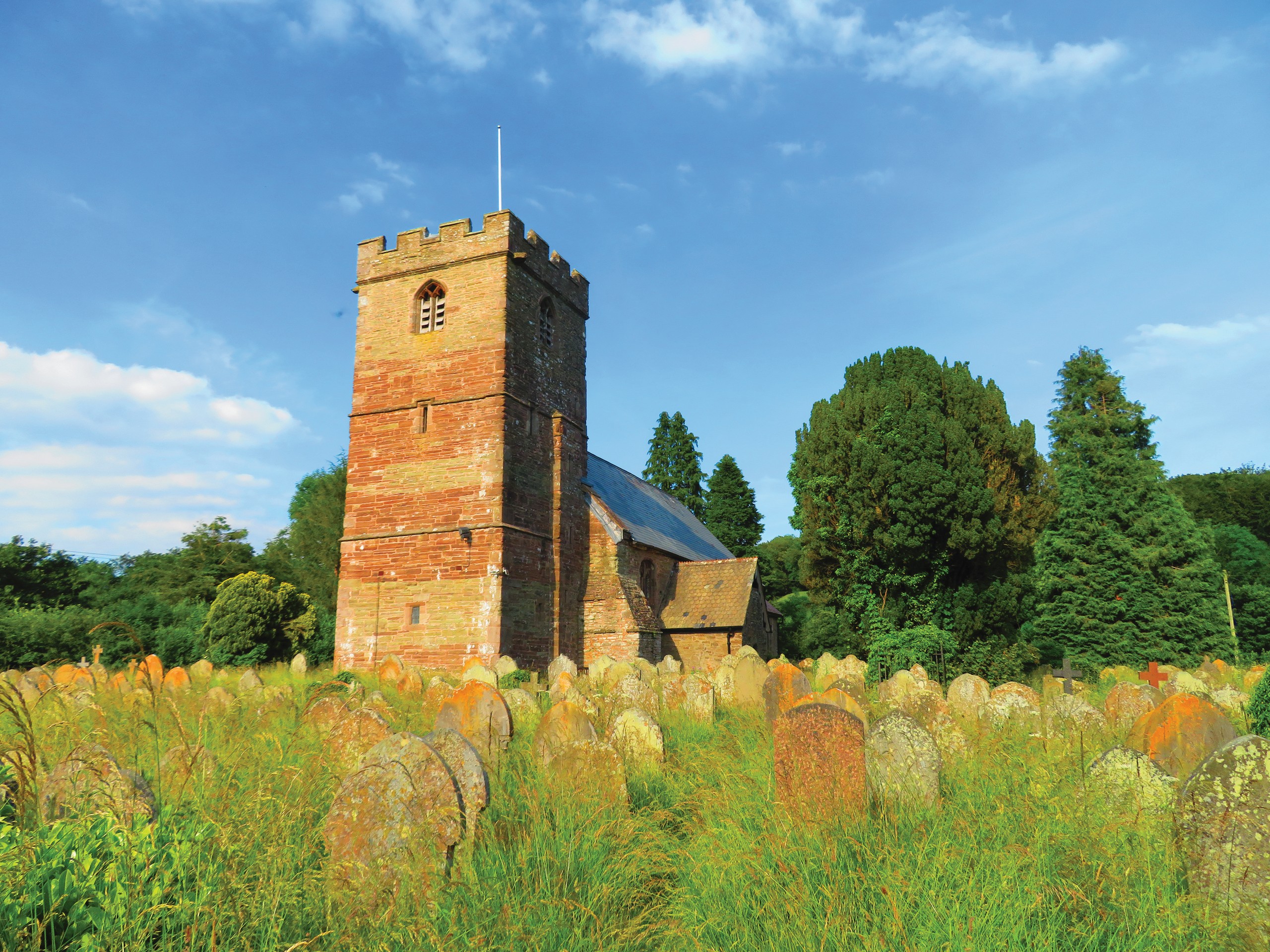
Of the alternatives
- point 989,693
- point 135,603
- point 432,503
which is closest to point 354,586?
point 432,503

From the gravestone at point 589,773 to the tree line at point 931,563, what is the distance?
11.3 metres

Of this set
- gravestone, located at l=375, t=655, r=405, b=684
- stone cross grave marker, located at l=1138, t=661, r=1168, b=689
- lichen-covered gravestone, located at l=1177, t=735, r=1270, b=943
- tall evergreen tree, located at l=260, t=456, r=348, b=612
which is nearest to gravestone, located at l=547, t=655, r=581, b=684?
gravestone, located at l=375, t=655, r=405, b=684

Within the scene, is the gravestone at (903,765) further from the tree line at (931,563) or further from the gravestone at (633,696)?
the tree line at (931,563)

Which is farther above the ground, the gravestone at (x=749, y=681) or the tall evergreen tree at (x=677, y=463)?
the tall evergreen tree at (x=677, y=463)

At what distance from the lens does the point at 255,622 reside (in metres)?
25.0

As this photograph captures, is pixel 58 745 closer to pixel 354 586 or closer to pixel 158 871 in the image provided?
pixel 158 871

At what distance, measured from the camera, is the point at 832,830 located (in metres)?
4.00

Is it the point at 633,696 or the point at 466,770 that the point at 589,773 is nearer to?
the point at 466,770

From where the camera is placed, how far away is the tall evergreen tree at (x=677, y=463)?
4400 centimetres

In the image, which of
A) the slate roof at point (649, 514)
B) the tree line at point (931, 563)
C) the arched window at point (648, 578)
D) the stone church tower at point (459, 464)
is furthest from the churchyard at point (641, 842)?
the arched window at point (648, 578)

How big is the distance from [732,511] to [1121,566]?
856 inches

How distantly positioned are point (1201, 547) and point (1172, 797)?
26.5m

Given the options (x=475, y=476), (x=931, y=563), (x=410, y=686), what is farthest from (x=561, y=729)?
(x=931, y=563)

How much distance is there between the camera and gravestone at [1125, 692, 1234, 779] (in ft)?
16.6
